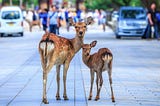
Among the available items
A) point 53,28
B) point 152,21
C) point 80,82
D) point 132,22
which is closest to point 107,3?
point 132,22

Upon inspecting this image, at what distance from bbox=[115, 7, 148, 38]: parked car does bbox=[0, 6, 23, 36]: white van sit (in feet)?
23.7

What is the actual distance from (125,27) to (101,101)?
26.4 metres

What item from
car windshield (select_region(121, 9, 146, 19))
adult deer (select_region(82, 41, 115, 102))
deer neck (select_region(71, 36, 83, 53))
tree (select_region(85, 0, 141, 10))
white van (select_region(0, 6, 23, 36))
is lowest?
tree (select_region(85, 0, 141, 10))

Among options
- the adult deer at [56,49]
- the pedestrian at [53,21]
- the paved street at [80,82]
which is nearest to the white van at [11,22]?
the pedestrian at [53,21]

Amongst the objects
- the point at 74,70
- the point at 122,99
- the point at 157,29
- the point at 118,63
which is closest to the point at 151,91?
the point at 122,99

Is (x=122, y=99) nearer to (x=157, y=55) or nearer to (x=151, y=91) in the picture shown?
(x=151, y=91)

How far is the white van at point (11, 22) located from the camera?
139 ft

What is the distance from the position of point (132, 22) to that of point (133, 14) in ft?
3.97

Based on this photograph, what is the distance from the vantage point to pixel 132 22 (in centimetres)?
3831

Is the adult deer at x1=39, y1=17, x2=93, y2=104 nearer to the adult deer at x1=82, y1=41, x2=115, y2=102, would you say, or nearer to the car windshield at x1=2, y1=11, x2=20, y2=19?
the adult deer at x1=82, y1=41, x2=115, y2=102

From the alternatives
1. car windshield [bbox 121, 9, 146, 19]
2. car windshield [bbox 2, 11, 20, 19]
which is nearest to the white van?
car windshield [bbox 2, 11, 20, 19]

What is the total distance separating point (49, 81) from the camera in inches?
628

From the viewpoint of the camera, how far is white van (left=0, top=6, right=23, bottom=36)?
42281 millimetres

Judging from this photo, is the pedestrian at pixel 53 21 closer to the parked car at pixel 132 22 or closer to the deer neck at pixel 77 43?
the parked car at pixel 132 22
